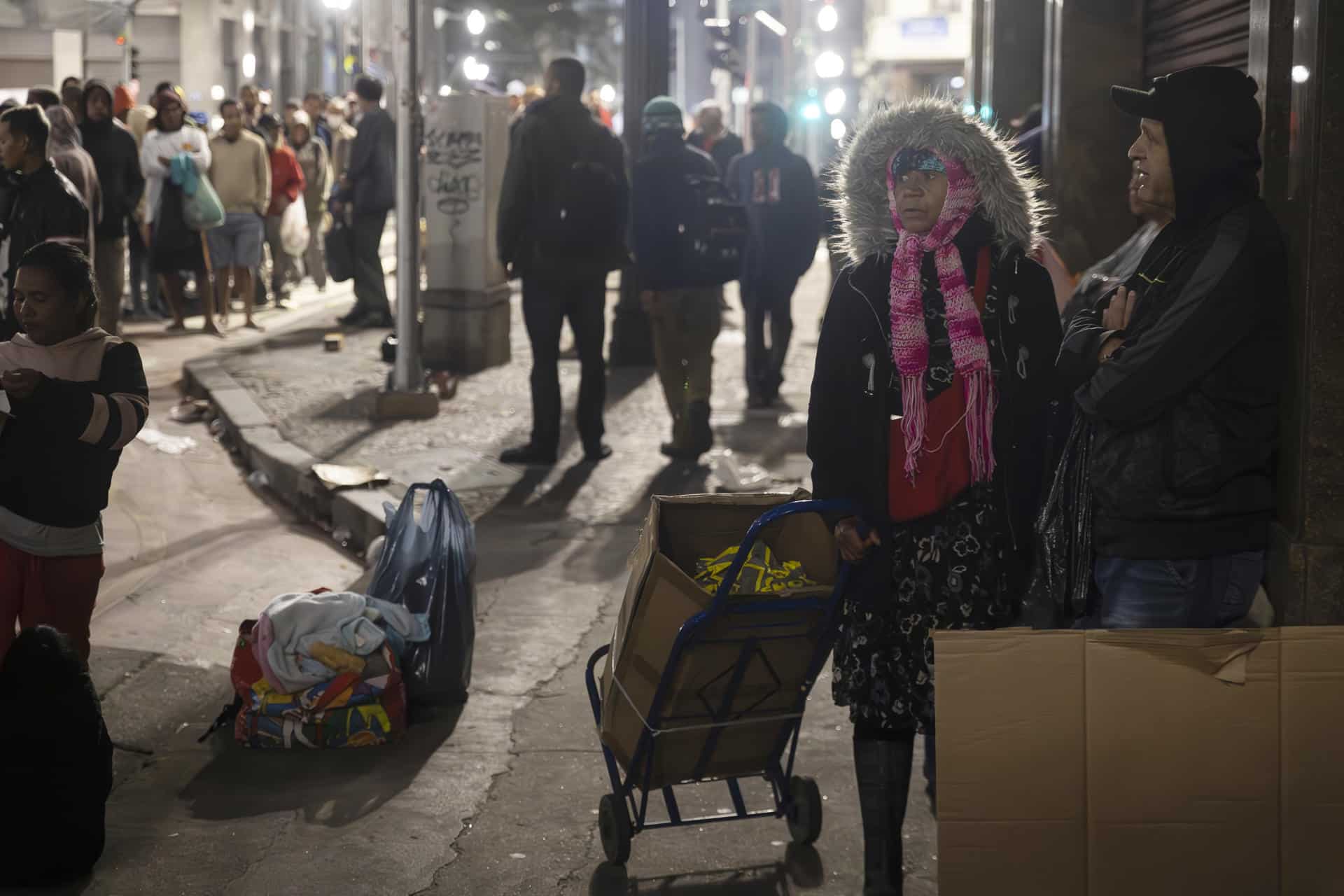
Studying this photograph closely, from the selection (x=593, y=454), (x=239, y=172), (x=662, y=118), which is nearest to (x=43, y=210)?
(x=593, y=454)

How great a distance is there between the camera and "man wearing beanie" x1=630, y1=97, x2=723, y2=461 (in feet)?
32.6

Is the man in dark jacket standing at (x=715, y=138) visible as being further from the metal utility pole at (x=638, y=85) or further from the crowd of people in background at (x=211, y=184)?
the crowd of people in background at (x=211, y=184)

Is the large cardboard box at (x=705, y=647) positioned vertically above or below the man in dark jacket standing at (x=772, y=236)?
below

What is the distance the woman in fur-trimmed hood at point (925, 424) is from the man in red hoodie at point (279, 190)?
13.5 meters

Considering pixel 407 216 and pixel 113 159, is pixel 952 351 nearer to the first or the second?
pixel 407 216

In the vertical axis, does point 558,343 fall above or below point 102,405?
below

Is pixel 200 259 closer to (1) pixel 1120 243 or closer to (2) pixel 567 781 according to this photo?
(1) pixel 1120 243

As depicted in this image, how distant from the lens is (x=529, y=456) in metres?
9.88

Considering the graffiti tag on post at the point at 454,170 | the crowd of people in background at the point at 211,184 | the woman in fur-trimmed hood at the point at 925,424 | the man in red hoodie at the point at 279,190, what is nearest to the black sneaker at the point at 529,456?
the crowd of people in background at the point at 211,184

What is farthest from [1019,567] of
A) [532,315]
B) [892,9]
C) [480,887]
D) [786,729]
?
[892,9]

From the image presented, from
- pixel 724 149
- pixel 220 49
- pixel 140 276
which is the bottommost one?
pixel 140 276

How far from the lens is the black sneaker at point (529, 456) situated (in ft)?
32.3

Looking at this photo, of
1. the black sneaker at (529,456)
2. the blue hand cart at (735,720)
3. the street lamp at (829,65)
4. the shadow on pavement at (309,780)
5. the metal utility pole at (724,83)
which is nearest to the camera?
the blue hand cart at (735,720)

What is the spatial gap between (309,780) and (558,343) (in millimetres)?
4663
